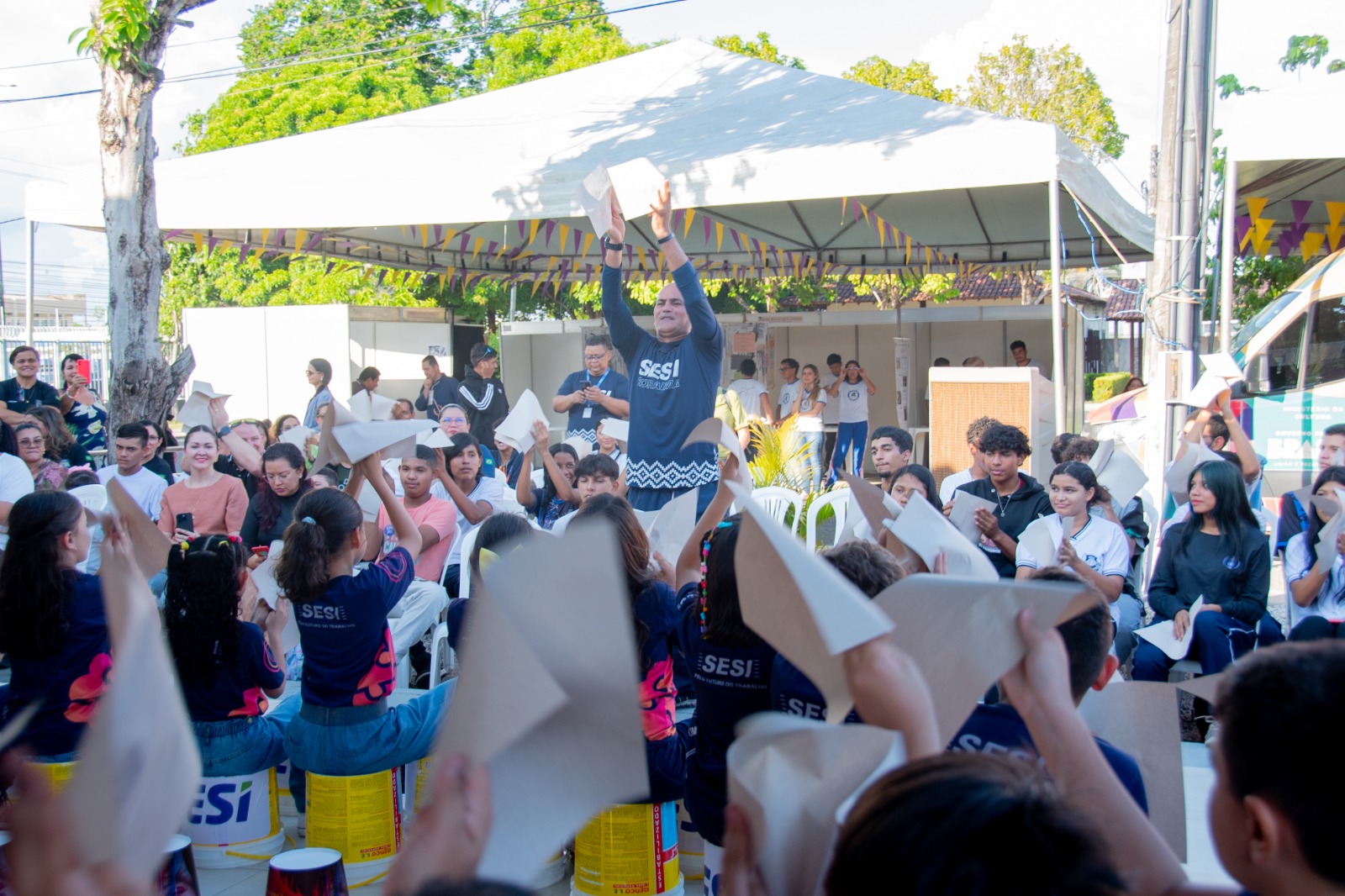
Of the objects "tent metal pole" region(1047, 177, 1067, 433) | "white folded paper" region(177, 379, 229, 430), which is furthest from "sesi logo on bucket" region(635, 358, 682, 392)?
"white folded paper" region(177, 379, 229, 430)

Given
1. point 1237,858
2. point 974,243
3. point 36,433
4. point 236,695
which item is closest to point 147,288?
point 36,433

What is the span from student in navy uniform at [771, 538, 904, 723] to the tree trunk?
6236 mm

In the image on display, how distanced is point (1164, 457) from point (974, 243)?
5989mm

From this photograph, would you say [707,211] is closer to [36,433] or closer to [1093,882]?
[36,433]

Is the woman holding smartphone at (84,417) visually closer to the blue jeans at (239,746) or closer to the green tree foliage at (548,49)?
the blue jeans at (239,746)

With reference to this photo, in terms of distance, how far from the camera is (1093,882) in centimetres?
89

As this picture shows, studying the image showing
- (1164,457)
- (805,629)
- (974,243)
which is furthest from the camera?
(974,243)

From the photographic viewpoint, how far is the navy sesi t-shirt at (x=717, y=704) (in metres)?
2.38

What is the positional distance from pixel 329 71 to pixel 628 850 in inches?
1166

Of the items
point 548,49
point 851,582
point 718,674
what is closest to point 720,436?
point 718,674

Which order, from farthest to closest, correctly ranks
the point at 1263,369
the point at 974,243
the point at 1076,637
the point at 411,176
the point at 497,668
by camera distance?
the point at 974,243 < the point at 1263,369 < the point at 411,176 < the point at 1076,637 < the point at 497,668

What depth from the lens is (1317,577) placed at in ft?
13.7

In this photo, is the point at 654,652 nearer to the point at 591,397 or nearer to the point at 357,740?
the point at 357,740

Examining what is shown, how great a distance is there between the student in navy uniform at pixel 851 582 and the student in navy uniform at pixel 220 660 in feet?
5.55
